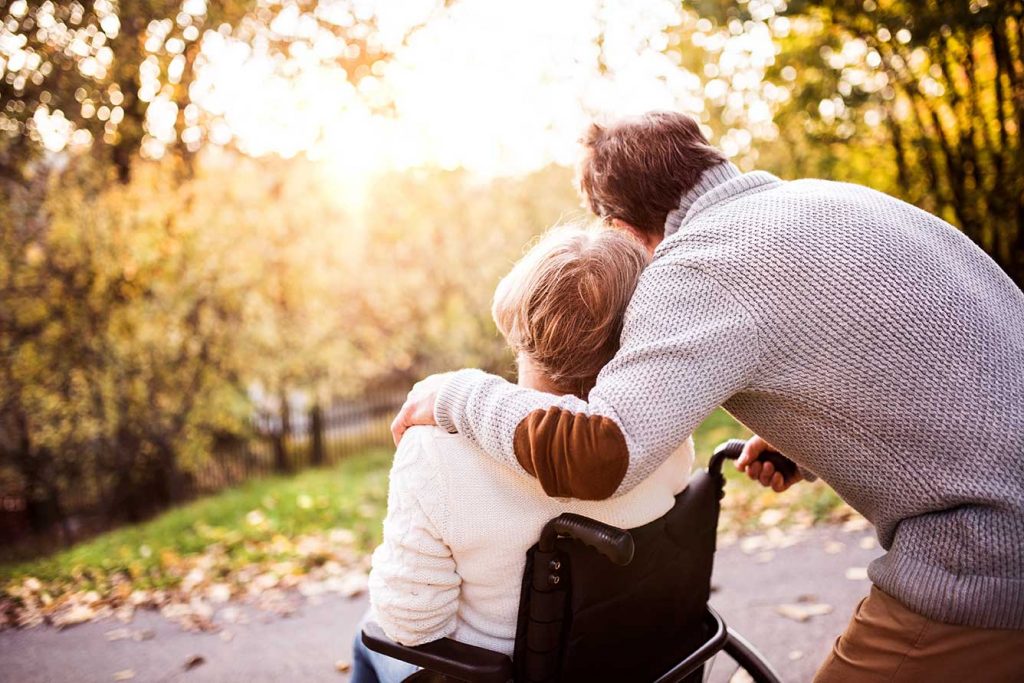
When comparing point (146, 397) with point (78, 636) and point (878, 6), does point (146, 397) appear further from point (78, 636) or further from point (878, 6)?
point (878, 6)

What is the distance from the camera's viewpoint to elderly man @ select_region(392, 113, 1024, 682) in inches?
59.3

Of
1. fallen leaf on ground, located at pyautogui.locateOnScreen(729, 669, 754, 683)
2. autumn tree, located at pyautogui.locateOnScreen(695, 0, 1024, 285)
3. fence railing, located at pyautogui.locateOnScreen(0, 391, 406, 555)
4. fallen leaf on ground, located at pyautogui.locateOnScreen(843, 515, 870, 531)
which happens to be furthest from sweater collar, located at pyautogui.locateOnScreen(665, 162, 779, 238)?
fence railing, located at pyautogui.locateOnScreen(0, 391, 406, 555)

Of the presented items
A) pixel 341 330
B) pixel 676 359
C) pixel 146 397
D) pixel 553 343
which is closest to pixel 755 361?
pixel 676 359

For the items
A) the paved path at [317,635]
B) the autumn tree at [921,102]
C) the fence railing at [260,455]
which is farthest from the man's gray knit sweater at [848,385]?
the fence railing at [260,455]

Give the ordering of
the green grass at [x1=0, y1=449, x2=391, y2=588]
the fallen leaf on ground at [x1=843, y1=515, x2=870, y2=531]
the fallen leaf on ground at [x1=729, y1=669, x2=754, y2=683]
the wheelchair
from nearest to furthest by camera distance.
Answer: the wheelchair < the fallen leaf on ground at [x1=729, y1=669, x2=754, y2=683] < the fallen leaf on ground at [x1=843, y1=515, x2=870, y2=531] < the green grass at [x1=0, y1=449, x2=391, y2=588]

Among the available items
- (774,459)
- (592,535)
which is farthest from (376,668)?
(774,459)

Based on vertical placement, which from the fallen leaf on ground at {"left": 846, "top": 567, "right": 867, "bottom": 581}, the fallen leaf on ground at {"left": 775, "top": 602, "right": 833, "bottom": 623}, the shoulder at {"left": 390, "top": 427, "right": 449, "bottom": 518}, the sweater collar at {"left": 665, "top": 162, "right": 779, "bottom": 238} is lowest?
the fallen leaf on ground at {"left": 846, "top": 567, "right": 867, "bottom": 581}

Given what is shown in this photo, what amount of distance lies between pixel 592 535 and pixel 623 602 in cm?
29

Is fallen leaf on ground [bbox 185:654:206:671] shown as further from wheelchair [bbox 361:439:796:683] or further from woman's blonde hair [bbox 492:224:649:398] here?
woman's blonde hair [bbox 492:224:649:398]

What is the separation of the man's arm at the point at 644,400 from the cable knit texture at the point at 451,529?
131mm

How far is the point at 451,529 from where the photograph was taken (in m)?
1.67

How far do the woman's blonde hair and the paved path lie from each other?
1991mm

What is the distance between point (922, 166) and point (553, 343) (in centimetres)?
410

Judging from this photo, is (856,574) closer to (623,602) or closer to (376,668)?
(623,602)
